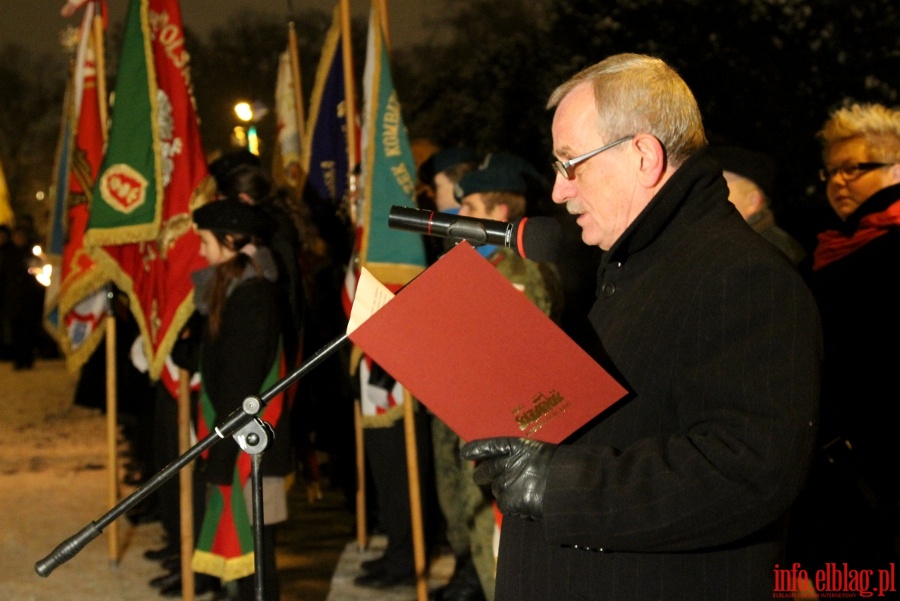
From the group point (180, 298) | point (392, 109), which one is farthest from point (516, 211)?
point (180, 298)

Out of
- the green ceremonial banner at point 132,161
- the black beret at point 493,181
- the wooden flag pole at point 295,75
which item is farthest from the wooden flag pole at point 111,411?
the black beret at point 493,181

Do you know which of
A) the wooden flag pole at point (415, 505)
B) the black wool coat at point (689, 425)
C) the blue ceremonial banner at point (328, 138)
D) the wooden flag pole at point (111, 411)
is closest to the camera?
the black wool coat at point (689, 425)

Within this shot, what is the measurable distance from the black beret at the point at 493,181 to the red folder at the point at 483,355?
266 centimetres

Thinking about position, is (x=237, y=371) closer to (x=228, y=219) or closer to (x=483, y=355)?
(x=228, y=219)

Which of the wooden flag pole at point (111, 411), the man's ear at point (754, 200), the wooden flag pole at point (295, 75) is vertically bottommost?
the wooden flag pole at point (111, 411)

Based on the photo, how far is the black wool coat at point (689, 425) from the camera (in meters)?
1.70

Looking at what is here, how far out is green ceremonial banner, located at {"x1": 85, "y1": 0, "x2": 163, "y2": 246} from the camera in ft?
17.1

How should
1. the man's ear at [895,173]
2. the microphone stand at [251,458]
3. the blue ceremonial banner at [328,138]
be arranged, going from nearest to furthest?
1. the microphone stand at [251,458]
2. the man's ear at [895,173]
3. the blue ceremonial banner at [328,138]

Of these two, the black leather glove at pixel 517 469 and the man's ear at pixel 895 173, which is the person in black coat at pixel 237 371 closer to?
the black leather glove at pixel 517 469

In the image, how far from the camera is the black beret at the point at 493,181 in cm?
452

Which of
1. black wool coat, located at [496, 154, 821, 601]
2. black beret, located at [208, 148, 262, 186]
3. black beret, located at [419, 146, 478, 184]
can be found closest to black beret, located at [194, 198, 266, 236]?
black beret, located at [208, 148, 262, 186]

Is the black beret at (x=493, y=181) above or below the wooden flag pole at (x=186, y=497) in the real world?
above

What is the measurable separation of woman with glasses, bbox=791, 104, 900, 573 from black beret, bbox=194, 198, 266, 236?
2.32m
